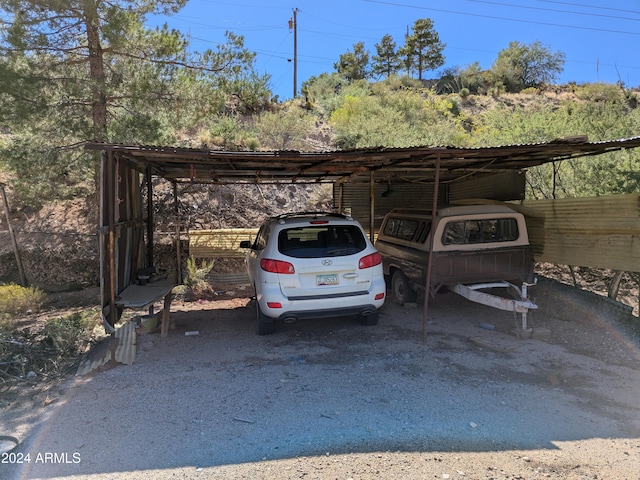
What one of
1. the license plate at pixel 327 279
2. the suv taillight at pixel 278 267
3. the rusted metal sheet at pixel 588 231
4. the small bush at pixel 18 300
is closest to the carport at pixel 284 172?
the rusted metal sheet at pixel 588 231

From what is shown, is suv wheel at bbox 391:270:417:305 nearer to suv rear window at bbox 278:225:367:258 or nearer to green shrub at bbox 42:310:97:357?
suv rear window at bbox 278:225:367:258

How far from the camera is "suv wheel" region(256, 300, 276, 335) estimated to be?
21.0ft

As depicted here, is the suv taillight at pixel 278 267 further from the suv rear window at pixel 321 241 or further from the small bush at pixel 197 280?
the small bush at pixel 197 280

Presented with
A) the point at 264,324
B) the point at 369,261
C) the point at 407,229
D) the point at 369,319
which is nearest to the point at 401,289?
the point at 407,229

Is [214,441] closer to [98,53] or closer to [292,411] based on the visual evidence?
[292,411]

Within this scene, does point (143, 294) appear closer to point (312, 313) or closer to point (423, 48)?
point (312, 313)

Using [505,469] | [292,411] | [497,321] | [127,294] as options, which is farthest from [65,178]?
[505,469]

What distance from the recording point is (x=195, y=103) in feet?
32.9

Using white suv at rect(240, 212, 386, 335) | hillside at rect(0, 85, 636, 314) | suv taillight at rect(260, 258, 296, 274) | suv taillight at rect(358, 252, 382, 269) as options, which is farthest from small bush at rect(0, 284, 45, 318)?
suv taillight at rect(358, 252, 382, 269)

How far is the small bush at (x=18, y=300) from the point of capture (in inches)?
354

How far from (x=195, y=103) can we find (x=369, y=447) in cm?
880

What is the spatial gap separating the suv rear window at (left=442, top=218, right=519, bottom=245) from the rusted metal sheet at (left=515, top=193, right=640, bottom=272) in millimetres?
1437

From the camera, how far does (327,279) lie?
600 cm

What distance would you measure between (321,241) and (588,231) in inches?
194
